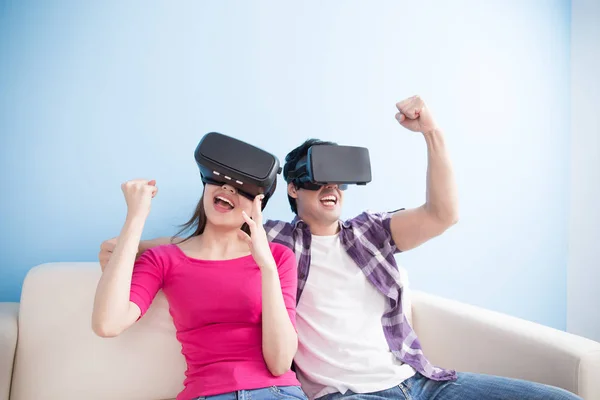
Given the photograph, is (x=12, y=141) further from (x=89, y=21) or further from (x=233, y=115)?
(x=233, y=115)

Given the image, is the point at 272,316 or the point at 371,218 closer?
A: the point at 272,316

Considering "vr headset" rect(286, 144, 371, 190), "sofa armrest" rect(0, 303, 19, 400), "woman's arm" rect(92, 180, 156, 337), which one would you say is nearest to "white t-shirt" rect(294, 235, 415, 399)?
"vr headset" rect(286, 144, 371, 190)

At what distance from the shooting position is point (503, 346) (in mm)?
1560

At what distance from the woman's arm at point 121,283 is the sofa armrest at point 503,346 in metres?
1.08

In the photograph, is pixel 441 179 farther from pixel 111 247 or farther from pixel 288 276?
pixel 111 247

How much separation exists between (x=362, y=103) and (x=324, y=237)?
0.77 meters

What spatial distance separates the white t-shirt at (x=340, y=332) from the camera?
→ 145 centimetres

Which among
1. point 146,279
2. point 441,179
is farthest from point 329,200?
point 146,279

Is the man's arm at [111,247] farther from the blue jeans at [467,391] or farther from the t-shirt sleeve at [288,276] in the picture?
the blue jeans at [467,391]

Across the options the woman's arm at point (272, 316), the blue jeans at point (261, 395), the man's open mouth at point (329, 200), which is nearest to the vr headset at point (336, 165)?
the man's open mouth at point (329, 200)

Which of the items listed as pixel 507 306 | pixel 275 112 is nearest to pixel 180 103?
pixel 275 112

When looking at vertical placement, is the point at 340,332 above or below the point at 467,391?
above

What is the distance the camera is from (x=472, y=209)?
95.7 inches

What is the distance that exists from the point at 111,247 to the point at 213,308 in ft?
1.15
